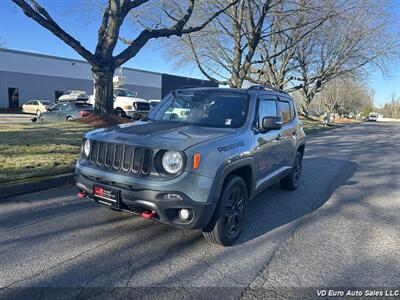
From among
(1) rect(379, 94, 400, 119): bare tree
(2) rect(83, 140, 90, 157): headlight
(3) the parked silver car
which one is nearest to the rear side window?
(3) the parked silver car

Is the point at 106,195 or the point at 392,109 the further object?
the point at 392,109

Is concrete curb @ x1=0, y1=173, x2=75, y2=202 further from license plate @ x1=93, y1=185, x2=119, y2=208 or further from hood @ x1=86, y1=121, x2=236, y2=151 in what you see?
license plate @ x1=93, y1=185, x2=119, y2=208

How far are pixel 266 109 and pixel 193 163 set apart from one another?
2.19 m

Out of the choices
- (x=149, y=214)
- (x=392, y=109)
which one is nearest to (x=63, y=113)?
(x=149, y=214)

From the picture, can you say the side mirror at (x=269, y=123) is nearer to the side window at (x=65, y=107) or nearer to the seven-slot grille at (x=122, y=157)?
the seven-slot grille at (x=122, y=157)

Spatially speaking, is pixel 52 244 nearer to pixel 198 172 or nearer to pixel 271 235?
pixel 198 172

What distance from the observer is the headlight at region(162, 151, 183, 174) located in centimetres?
337

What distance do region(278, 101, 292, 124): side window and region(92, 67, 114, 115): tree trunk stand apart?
27.9 feet

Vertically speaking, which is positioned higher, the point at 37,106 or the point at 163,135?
the point at 163,135

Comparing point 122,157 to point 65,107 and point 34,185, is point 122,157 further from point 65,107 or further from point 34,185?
point 65,107

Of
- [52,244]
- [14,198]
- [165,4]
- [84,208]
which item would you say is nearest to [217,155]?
[52,244]

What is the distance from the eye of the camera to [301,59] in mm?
29359

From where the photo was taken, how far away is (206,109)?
470 centimetres

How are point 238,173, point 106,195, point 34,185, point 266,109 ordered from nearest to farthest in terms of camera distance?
point 106,195, point 238,173, point 266,109, point 34,185
